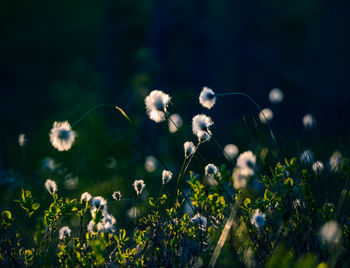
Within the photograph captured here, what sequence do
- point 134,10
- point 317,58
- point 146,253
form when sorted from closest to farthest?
1. point 146,253
2. point 134,10
3. point 317,58

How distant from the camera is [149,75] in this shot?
19.9 ft

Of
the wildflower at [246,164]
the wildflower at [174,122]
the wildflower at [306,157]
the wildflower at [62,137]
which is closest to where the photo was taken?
the wildflower at [246,164]

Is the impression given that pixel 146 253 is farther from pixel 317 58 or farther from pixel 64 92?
pixel 317 58

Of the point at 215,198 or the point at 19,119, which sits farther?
the point at 19,119

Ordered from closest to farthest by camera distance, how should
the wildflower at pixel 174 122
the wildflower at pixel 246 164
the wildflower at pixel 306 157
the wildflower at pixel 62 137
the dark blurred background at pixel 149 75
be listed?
the wildflower at pixel 246 164 < the wildflower at pixel 62 137 < the wildflower at pixel 306 157 < the wildflower at pixel 174 122 < the dark blurred background at pixel 149 75

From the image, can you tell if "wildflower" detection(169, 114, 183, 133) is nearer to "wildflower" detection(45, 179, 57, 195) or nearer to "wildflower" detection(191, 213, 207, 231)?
"wildflower" detection(191, 213, 207, 231)

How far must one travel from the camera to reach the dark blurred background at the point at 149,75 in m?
4.61

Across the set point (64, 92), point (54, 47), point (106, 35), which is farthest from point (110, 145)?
point (54, 47)

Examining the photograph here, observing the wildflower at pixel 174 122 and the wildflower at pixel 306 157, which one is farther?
the wildflower at pixel 174 122

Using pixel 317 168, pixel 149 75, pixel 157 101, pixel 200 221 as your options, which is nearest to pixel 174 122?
pixel 157 101

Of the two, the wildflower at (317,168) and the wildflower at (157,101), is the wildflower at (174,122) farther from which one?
the wildflower at (317,168)

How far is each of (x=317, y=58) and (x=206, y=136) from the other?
33.8ft

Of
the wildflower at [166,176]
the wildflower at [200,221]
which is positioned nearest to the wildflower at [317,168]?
the wildflower at [200,221]

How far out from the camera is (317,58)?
10.9 metres
